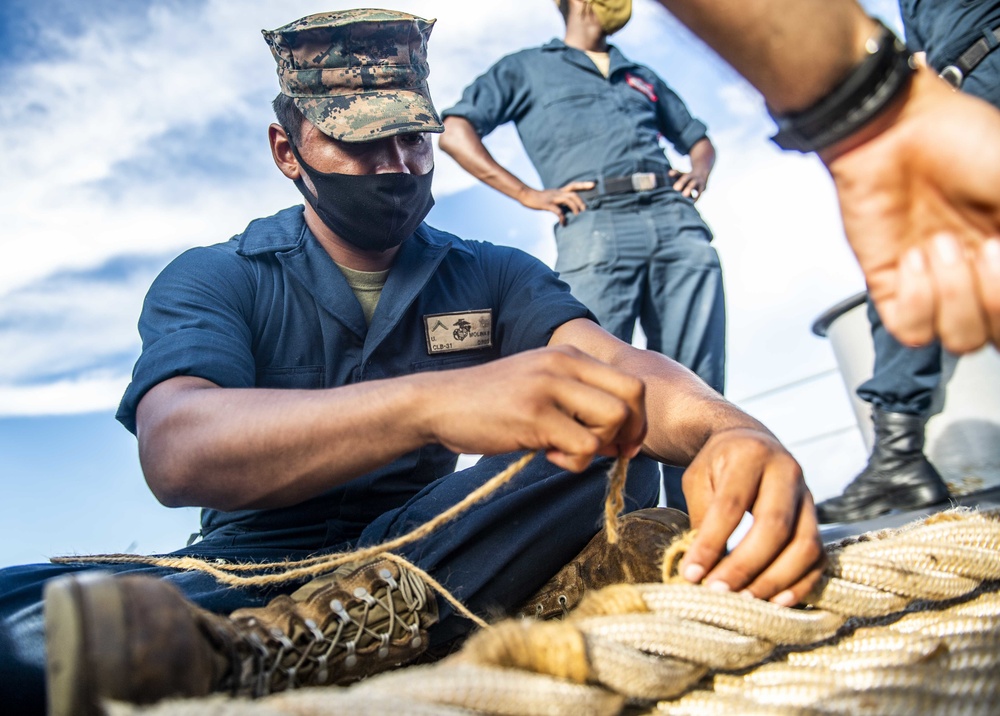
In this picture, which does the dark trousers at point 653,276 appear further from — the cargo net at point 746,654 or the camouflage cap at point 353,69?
the cargo net at point 746,654

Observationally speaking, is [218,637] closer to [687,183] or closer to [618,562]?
[618,562]

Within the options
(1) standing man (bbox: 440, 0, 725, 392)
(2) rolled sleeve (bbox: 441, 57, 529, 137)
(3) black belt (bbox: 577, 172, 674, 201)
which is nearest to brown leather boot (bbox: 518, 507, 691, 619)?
(1) standing man (bbox: 440, 0, 725, 392)

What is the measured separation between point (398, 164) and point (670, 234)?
1.40 metres

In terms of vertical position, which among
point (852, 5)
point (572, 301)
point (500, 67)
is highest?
point (500, 67)

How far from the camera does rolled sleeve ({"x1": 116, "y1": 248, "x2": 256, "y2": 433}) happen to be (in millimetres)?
1309

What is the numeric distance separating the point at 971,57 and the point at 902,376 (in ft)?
3.34

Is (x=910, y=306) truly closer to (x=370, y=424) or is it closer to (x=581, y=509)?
(x=370, y=424)

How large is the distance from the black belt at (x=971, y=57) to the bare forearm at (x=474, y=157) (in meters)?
1.44

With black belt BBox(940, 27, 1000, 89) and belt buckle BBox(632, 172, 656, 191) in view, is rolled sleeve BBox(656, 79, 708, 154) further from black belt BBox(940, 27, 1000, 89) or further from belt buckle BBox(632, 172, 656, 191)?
black belt BBox(940, 27, 1000, 89)

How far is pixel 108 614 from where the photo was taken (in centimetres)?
68

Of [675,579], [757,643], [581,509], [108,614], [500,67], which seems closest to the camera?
[108,614]

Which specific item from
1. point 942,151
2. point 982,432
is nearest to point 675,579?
point 942,151

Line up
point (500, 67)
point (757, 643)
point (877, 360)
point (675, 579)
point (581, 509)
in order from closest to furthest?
point (757, 643) < point (675, 579) < point (581, 509) < point (877, 360) < point (500, 67)

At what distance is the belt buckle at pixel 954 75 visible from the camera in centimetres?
237
